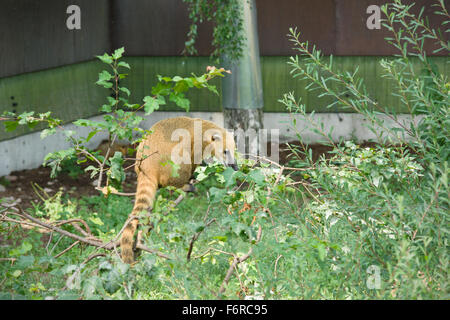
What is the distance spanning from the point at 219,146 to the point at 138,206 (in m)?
1.44

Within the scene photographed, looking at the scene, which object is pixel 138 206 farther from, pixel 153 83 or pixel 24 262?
pixel 153 83

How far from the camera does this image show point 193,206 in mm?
6398

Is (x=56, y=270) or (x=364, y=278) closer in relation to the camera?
(x=364, y=278)

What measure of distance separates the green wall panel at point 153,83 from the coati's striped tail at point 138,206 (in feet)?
14.5

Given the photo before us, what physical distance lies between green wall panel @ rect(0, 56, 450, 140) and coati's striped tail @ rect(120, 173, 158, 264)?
4.42 metres

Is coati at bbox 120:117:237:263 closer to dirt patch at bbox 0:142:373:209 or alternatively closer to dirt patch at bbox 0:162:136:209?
dirt patch at bbox 0:142:373:209

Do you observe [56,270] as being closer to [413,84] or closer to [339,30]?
[413,84]

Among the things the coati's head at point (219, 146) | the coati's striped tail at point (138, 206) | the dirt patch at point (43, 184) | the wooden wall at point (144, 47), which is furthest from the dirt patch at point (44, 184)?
the coati's striped tail at point (138, 206)

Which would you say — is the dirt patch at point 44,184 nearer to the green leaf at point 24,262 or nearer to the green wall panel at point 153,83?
the green wall panel at point 153,83

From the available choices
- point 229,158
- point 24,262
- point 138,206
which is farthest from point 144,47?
point 24,262

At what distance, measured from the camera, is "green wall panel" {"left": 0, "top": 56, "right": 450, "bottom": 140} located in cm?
821
